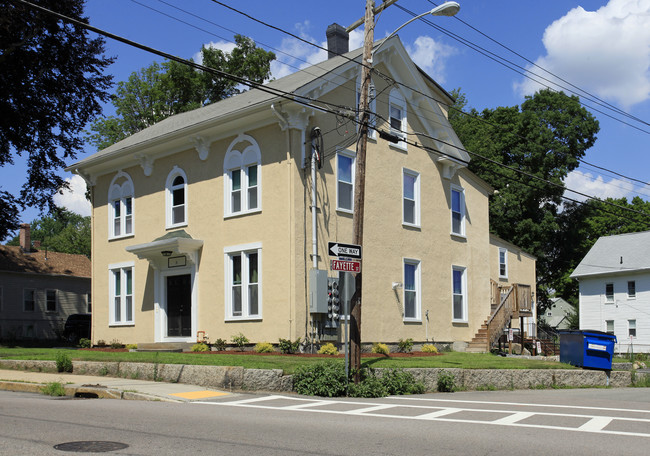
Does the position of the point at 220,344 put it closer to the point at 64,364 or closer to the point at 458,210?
the point at 64,364

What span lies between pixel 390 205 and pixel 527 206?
1126 inches

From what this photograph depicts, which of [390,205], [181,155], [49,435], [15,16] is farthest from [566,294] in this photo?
[49,435]

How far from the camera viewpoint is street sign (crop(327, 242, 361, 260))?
46.9 feet

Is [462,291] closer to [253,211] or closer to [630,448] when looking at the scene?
[253,211]

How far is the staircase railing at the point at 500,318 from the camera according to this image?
86.9 feet

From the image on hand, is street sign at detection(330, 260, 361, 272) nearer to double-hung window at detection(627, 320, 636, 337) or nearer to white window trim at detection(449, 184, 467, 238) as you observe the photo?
white window trim at detection(449, 184, 467, 238)

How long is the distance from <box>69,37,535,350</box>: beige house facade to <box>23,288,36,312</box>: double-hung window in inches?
784

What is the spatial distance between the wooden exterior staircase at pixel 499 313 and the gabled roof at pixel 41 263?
1169 inches

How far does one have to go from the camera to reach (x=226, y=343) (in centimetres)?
2161

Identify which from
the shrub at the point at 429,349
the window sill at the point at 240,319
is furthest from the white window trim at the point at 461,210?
the window sill at the point at 240,319

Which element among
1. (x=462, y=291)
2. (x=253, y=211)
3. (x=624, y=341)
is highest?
(x=253, y=211)

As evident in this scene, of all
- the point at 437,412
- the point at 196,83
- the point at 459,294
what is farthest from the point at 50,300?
the point at 437,412

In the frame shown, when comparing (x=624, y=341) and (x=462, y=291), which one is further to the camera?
(x=624, y=341)

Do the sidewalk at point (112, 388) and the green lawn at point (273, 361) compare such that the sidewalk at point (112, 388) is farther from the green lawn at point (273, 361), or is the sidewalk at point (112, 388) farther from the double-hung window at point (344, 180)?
the double-hung window at point (344, 180)
